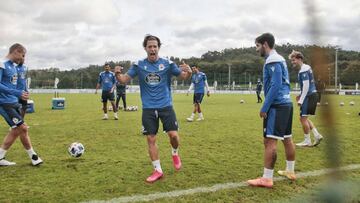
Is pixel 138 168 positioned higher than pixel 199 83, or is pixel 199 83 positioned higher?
pixel 199 83

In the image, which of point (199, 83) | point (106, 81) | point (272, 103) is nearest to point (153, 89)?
point (272, 103)

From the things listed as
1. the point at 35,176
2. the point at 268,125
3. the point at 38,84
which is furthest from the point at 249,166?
the point at 38,84

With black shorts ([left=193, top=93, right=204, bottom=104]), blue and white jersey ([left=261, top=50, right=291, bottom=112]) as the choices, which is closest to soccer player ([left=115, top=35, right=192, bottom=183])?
blue and white jersey ([left=261, top=50, right=291, bottom=112])

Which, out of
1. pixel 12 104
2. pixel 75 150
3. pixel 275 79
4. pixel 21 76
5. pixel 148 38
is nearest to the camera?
pixel 275 79

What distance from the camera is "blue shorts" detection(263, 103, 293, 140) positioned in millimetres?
5285

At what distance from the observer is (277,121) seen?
5.32m

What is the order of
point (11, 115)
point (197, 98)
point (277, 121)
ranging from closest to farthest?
point (277, 121) < point (11, 115) < point (197, 98)

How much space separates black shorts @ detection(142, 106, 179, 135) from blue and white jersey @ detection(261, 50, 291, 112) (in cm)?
149

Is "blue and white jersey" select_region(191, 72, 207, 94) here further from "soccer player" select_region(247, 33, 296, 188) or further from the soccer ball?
"soccer player" select_region(247, 33, 296, 188)

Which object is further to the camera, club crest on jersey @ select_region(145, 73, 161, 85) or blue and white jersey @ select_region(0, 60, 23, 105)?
blue and white jersey @ select_region(0, 60, 23, 105)

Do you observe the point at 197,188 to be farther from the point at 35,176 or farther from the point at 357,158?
the point at 357,158

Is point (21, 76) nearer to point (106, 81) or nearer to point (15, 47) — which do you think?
point (15, 47)

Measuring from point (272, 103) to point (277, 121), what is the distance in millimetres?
261

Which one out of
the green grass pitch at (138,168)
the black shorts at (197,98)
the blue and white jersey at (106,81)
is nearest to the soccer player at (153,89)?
the green grass pitch at (138,168)
